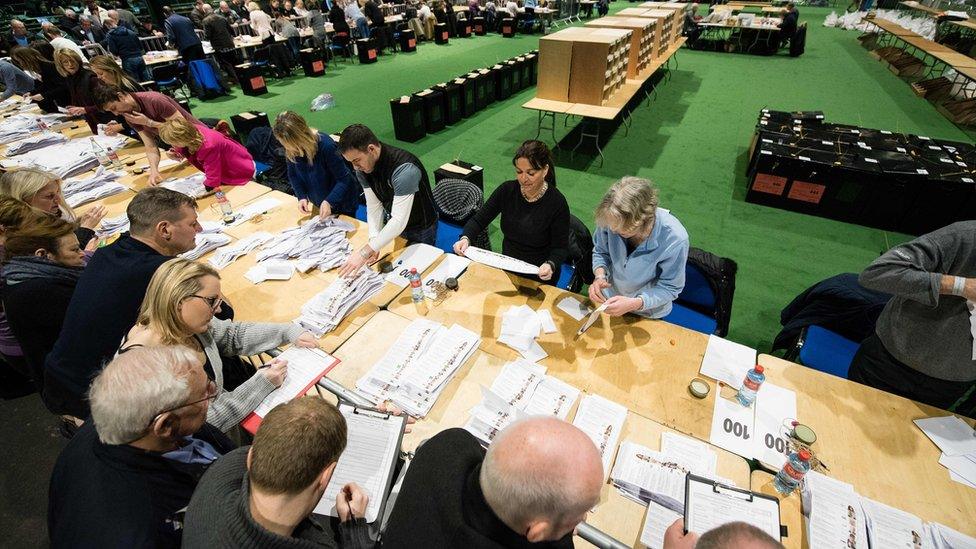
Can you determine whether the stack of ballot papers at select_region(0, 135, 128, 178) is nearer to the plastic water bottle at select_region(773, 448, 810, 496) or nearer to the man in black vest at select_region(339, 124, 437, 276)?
the man in black vest at select_region(339, 124, 437, 276)

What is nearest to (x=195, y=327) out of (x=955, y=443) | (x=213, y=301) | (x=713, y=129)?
(x=213, y=301)

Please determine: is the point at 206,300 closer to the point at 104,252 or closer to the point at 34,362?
the point at 104,252

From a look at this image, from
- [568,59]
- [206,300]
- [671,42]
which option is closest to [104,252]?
[206,300]

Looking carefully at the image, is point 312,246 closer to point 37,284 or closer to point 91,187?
point 37,284

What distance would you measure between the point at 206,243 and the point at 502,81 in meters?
7.15

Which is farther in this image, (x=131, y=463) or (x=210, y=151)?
(x=210, y=151)

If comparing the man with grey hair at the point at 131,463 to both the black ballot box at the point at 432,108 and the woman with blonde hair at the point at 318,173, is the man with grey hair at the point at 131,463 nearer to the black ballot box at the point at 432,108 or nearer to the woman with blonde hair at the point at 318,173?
the woman with blonde hair at the point at 318,173

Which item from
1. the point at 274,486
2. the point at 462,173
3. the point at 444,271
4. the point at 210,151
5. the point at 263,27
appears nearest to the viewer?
the point at 274,486

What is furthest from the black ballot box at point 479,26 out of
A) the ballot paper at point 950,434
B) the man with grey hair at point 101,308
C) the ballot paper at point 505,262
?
the ballot paper at point 950,434

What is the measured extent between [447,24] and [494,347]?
1478 cm

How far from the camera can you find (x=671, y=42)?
8.90 m

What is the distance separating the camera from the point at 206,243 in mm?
3158

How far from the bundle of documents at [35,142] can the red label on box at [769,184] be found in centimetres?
874

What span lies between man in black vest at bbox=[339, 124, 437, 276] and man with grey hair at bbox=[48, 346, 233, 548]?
1.33 metres
